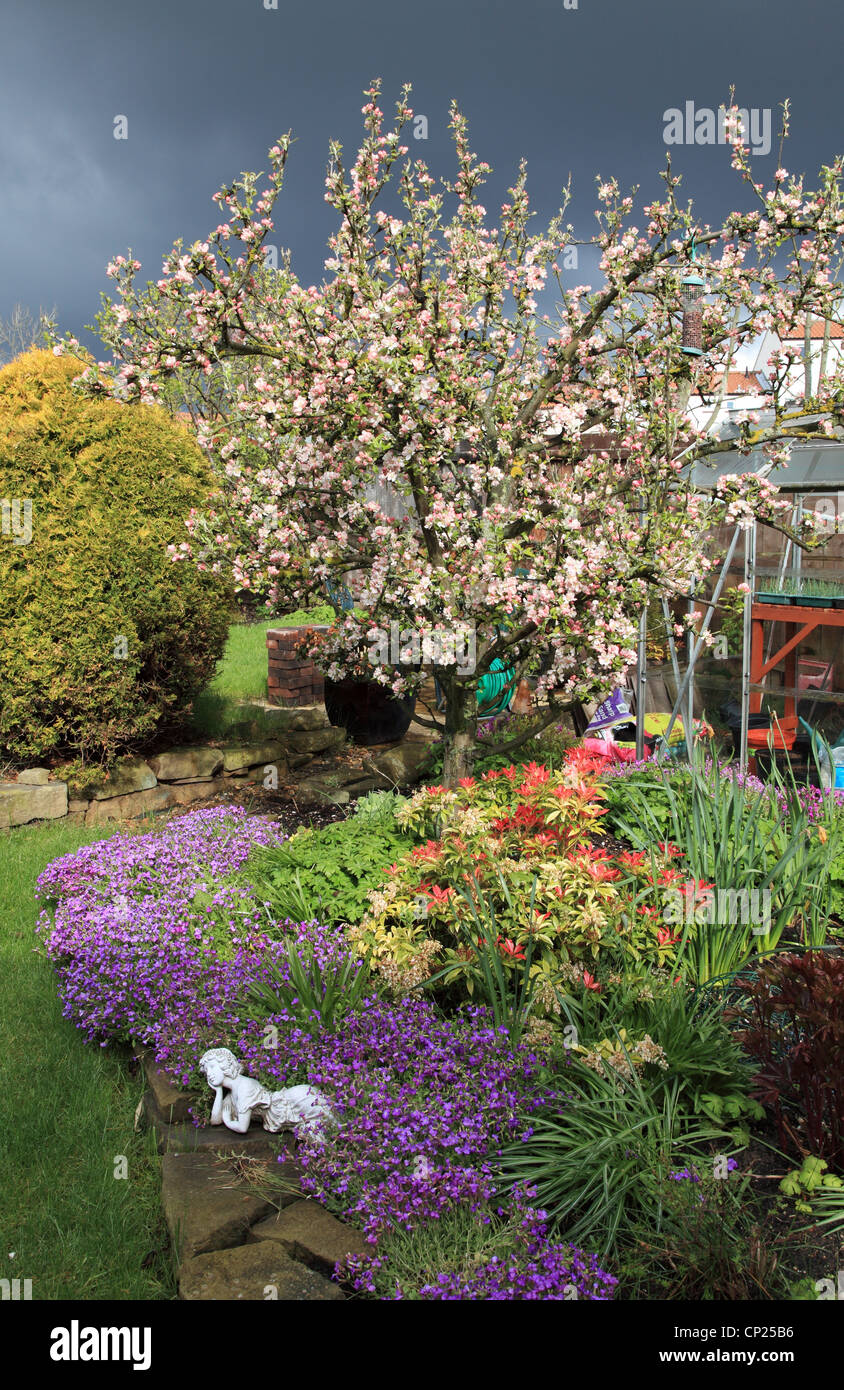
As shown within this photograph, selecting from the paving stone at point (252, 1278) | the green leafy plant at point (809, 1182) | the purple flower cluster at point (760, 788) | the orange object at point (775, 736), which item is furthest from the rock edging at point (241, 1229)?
the orange object at point (775, 736)

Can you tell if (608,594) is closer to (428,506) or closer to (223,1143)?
(428,506)

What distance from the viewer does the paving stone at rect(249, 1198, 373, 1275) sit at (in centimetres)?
238

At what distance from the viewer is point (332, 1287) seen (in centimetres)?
227

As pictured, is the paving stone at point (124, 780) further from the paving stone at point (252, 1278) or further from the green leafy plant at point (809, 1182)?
the green leafy plant at point (809, 1182)

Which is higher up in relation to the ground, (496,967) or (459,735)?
(459,735)

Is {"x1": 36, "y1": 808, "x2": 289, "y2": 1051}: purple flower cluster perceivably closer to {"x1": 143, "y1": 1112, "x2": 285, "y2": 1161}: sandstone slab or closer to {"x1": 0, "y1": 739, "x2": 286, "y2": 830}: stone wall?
{"x1": 143, "y1": 1112, "x2": 285, "y2": 1161}: sandstone slab

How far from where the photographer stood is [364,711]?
7.82 metres

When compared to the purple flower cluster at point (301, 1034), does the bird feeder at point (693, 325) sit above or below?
above

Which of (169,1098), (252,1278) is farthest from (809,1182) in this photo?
(169,1098)

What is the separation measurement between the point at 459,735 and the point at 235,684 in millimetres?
3989

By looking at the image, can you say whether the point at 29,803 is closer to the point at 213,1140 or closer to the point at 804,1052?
the point at 213,1140

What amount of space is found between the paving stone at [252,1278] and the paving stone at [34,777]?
15.0ft

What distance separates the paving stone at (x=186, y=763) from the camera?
A: 691cm
